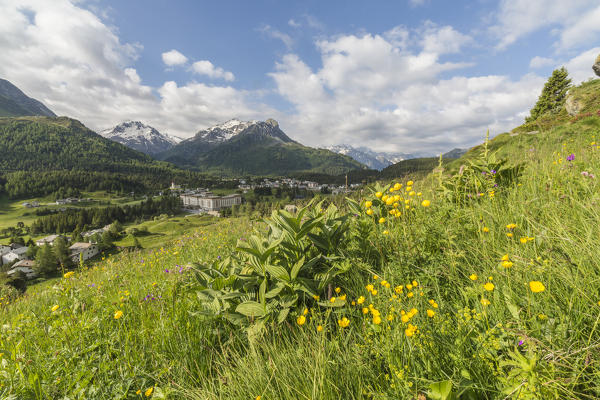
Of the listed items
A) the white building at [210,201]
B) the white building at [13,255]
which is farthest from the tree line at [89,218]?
the white building at [210,201]

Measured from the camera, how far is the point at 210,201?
145 meters

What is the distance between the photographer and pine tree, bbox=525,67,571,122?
43.7 metres

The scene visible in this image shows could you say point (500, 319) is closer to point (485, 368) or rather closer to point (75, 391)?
point (485, 368)

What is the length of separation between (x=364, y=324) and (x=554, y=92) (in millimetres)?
71178

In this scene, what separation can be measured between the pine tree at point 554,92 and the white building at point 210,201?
136m

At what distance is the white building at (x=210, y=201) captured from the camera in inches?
5664

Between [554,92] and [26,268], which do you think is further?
[26,268]

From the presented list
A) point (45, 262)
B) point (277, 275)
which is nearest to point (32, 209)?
point (45, 262)

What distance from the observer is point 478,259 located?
252 cm

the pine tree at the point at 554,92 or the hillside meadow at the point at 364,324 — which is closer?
the hillside meadow at the point at 364,324

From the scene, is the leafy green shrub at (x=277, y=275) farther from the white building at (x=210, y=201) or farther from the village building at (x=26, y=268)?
the white building at (x=210, y=201)

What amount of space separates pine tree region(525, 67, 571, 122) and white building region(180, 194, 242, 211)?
5343 inches

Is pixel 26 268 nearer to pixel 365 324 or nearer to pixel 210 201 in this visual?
pixel 210 201

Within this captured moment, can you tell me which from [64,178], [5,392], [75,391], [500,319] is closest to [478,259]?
[500,319]
